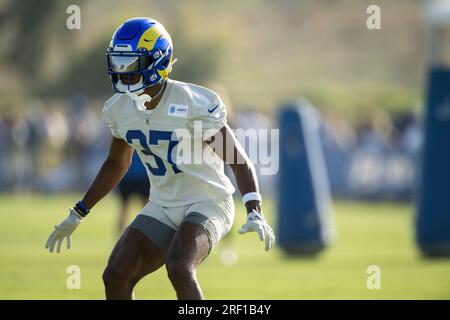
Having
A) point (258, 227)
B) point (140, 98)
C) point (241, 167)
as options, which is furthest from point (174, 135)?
point (258, 227)

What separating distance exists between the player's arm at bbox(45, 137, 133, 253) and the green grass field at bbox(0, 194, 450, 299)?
2.26m

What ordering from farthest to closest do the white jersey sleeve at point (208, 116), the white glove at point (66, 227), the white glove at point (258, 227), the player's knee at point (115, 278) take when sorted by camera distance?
the white glove at point (66, 227), the white jersey sleeve at point (208, 116), the player's knee at point (115, 278), the white glove at point (258, 227)

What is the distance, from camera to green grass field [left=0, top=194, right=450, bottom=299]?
863 cm

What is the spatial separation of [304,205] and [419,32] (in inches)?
1440

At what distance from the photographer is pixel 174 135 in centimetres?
564

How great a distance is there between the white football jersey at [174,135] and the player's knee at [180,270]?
1.72 feet

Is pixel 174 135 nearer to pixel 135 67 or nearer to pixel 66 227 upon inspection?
pixel 135 67

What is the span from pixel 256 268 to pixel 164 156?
5.17 m

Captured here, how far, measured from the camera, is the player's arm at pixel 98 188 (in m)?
5.95

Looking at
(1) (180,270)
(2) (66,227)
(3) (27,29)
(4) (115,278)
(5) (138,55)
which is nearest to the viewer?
(1) (180,270)

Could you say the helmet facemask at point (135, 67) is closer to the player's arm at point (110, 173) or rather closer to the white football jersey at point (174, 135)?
the white football jersey at point (174, 135)

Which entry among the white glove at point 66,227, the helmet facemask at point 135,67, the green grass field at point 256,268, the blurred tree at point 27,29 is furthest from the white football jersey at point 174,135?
the blurred tree at point 27,29

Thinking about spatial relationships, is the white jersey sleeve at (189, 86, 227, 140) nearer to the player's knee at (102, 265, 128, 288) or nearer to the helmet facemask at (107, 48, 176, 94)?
the helmet facemask at (107, 48, 176, 94)

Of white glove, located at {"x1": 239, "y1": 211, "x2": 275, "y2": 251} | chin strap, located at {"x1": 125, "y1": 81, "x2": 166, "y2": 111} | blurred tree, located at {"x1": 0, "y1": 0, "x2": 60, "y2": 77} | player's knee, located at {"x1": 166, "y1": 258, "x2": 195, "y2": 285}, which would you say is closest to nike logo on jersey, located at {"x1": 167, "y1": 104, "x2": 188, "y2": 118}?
chin strap, located at {"x1": 125, "y1": 81, "x2": 166, "y2": 111}
